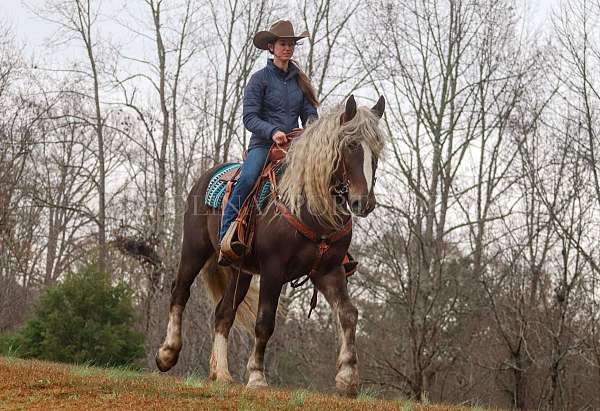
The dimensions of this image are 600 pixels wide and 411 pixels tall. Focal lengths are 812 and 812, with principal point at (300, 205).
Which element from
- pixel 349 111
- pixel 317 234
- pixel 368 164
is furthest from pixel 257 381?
pixel 349 111

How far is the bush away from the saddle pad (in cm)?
635

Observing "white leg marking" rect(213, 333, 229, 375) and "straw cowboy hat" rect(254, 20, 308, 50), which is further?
"white leg marking" rect(213, 333, 229, 375)

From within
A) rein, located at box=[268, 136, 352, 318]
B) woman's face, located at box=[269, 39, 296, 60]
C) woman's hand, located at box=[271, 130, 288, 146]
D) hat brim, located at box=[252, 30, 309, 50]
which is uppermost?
hat brim, located at box=[252, 30, 309, 50]

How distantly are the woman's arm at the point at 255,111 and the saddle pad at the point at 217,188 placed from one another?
922mm

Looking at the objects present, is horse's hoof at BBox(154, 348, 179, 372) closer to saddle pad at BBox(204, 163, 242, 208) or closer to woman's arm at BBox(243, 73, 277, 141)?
saddle pad at BBox(204, 163, 242, 208)

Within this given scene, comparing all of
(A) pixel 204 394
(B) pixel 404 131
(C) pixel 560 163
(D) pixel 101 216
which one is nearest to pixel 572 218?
(C) pixel 560 163

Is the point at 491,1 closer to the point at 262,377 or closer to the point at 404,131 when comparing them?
the point at 404,131

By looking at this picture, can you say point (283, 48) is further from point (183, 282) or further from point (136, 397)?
point (136, 397)

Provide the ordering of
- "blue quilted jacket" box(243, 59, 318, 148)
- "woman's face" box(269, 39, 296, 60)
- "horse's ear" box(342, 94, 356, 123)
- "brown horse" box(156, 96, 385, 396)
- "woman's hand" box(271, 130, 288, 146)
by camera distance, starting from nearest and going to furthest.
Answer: "brown horse" box(156, 96, 385, 396) → "horse's ear" box(342, 94, 356, 123) → "woman's hand" box(271, 130, 288, 146) → "blue quilted jacket" box(243, 59, 318, 148) → "woman's face" box(269, 39, 296, 60)

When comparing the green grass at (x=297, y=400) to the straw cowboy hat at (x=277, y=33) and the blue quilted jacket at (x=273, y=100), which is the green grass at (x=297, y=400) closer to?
the blue quilted jacket at (x=273, y=100)

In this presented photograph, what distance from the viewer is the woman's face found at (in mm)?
8438

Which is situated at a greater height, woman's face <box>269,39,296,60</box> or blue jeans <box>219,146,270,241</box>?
woman's face <box>269,39,296,60</box>

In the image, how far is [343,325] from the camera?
23.9ft

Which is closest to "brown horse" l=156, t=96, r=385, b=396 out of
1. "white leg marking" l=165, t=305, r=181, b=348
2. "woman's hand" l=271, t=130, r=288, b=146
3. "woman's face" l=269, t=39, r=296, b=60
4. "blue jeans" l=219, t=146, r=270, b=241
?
"woman's hand" l=271, t=130, r=288, b=146
